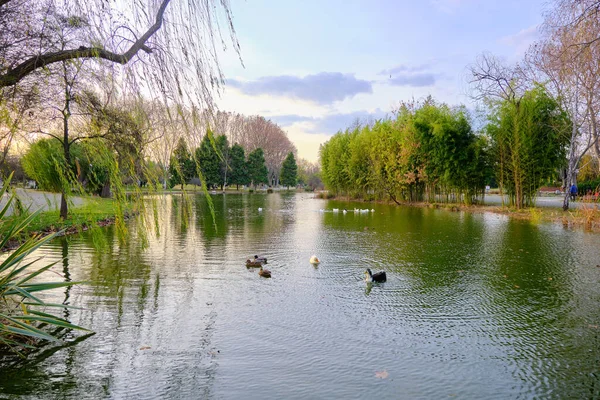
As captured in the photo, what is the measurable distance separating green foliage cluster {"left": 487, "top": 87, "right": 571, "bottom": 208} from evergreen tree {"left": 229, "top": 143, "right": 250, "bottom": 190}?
31.9 metres

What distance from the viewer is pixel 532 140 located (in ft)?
55.8

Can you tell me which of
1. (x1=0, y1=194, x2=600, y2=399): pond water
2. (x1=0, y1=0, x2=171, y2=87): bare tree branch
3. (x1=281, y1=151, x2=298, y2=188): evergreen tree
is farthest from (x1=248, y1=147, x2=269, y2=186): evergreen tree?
(x1=0, y1=0, x2=171, y2=87): bare tree branch

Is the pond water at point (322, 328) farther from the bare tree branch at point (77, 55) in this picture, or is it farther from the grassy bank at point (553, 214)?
the grassy bank at point (553, 214)

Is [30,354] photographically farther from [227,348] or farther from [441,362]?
[441,362]

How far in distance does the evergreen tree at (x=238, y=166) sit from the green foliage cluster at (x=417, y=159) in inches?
689

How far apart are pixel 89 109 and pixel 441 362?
393 cm

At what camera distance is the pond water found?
2.92 meters

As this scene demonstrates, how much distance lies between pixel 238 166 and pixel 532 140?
110 feet

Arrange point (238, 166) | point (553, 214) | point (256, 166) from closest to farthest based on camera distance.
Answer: point (553, 214)
point (238, 166)
point (256, 166)

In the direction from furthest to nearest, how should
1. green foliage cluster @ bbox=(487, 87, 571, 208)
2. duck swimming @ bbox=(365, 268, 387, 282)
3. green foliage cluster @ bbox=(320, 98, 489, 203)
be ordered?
1. green foliage cluster @ bbox=(320, 98, 489, 203)
2. green foliage cluster @ bbox=(487, 87, 571, 208)
3. duck swimming @ bbox=(365, 268, 387, 282)

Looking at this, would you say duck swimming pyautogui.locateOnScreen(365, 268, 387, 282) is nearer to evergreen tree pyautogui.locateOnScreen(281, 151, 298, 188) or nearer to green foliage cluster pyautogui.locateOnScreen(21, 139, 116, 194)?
green foliage cluster pyautogui.locateOnScreen(21, 139, 116, 194)

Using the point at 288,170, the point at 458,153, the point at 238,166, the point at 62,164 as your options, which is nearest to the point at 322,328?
the point at 62,164

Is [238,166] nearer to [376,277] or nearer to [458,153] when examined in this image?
[458,153]

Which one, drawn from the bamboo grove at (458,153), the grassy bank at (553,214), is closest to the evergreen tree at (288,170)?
the bamboo grove at (458,153)
